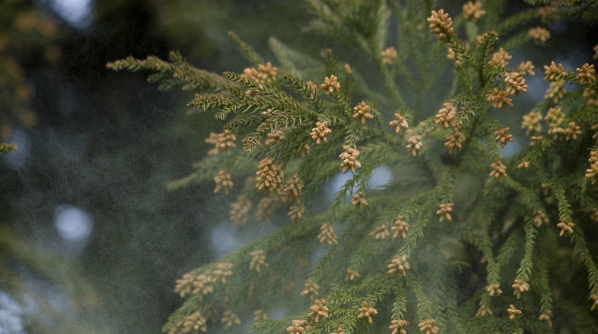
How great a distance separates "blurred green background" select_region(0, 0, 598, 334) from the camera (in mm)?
807

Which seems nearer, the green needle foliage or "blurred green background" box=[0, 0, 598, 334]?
the green needle foliage

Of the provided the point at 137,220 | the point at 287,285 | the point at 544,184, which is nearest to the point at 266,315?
the point at 287,285

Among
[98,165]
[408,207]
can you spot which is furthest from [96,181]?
[408,207]

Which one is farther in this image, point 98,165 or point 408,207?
point 98,165

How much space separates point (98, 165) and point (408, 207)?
1.95 ft

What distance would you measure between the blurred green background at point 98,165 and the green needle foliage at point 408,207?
3.5 inches

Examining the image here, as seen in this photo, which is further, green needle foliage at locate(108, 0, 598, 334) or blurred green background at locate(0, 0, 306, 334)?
blurred green background at locate(0, 0, 306, 334)

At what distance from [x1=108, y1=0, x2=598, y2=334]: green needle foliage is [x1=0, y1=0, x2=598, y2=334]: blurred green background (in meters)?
0.09

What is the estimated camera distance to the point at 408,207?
0.68 metres

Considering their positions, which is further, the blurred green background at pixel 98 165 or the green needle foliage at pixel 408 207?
the blurred green background at pixel 98 165

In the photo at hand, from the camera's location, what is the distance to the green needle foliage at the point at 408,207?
2.02ft

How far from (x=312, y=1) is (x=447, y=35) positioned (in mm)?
349

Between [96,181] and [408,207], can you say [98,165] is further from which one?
[408,207]

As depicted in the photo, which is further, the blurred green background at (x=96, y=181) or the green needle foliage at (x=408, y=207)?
the blurred green background at (x=96, y=181)
